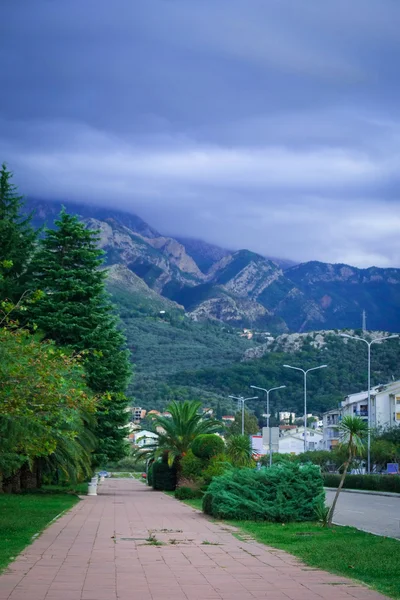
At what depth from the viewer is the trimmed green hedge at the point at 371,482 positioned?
54.9 m

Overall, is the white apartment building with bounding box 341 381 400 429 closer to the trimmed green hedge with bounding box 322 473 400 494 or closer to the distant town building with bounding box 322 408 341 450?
the distant town building with bounding box 322 408 341 450

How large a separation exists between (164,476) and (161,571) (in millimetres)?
43519

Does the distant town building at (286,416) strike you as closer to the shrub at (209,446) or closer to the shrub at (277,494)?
the shrub at (209,446)

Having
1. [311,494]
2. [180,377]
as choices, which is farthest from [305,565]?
[180,377]

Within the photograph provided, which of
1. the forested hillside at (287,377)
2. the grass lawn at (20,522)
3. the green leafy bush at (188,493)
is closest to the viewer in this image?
the grass lawn at (20,522)

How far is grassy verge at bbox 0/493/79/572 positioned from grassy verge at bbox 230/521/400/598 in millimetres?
5192

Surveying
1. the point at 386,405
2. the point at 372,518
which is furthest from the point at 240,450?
the point at 386,405

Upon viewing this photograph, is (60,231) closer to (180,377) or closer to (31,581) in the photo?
(31,581)

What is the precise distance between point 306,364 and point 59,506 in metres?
111

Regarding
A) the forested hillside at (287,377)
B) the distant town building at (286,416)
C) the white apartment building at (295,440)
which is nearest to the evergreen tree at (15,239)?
the forested hillside at (287,377)

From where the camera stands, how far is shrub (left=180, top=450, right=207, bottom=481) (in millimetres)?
46031

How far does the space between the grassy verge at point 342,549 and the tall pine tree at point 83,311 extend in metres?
23.1

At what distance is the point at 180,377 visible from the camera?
504 feet

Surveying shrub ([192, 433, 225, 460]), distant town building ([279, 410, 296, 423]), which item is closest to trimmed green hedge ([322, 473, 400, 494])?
shrub ([192, 433, 225, 460])
